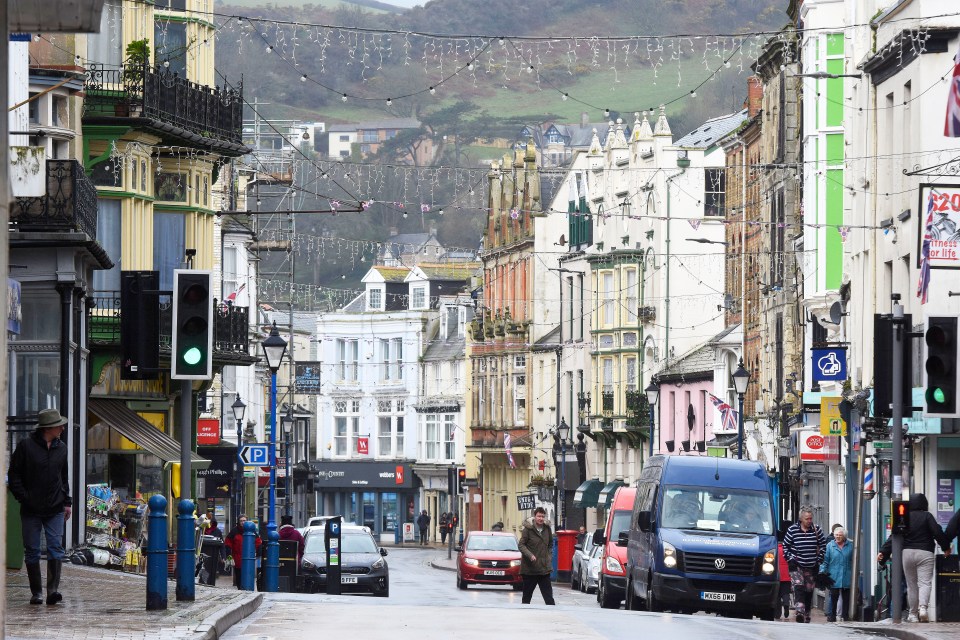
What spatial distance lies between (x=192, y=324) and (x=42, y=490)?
83.3 inches

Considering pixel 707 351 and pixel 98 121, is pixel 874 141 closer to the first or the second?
pixel 98 121

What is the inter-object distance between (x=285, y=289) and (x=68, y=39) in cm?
9911

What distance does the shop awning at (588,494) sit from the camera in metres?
74.1

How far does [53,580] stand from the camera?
59.7ft

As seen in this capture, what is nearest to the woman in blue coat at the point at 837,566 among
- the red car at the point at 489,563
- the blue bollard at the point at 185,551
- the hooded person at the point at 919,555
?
the hooded person at the point at 919,555

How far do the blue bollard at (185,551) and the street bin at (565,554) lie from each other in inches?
1550

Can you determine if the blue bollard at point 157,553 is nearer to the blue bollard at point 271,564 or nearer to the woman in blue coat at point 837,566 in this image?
the blue bollard at point 271,564

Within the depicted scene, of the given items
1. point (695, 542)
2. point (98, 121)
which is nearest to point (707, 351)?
point (98, 121)

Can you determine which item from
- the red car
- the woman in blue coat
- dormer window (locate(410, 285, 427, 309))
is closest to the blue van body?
the woman in blue coat

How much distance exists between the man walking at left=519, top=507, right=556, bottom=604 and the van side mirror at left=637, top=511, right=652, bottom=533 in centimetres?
187

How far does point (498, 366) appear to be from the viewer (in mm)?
90125

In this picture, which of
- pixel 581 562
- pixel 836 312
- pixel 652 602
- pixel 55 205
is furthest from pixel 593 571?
pixel 55 205

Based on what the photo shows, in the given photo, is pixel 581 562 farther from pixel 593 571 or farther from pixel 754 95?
pixel 754 95

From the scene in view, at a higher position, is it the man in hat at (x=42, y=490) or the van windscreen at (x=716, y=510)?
the man in hat at (x=42, y=490)
